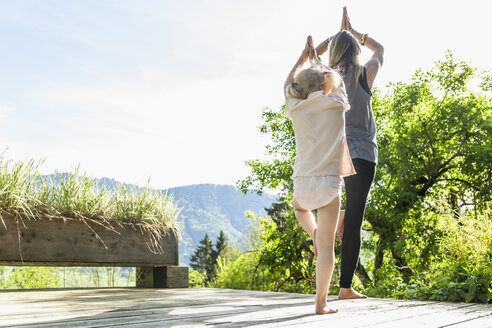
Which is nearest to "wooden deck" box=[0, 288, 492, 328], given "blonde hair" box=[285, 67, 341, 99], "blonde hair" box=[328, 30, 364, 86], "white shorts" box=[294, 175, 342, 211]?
"white shorts" box=[294, 175, 342, 211]

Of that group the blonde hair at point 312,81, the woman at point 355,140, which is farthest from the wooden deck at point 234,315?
the blonde hair at point 312,81

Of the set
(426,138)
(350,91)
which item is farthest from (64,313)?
(426,138)

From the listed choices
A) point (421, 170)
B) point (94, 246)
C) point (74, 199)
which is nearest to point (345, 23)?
point (74, 199)

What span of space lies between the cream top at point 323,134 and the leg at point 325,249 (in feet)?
0.55

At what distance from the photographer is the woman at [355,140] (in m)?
2.78

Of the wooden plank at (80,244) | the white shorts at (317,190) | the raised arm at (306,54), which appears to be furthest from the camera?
the wooden plank at (80,244)

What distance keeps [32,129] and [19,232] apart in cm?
14843

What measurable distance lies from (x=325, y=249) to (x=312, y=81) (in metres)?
0.86

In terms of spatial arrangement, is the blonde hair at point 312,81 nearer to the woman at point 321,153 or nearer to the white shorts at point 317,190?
the woman at point 321,153

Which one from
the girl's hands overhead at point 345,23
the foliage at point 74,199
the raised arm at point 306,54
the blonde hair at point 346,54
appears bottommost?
the foliage at point 74,199

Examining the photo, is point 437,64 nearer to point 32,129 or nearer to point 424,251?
point 424,251

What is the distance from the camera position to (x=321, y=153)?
213 cm

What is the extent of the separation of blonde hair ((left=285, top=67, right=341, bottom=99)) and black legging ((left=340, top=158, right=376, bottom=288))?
2.53 feet

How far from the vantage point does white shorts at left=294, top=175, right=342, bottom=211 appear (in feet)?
6.84
